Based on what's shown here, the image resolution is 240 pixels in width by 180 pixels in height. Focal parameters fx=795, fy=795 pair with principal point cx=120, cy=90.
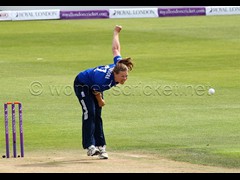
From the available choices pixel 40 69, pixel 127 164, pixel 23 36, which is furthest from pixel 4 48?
pixel 127 164

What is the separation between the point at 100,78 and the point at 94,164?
1375 mm

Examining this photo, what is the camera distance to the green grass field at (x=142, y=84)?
1510 cm

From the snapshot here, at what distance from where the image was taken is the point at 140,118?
17797 mm

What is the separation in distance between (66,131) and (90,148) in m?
3.26

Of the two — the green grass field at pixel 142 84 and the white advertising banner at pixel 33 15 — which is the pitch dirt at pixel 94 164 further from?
the white advertising banner at pixel 33 15

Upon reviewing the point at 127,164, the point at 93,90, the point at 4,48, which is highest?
the point at 4,48

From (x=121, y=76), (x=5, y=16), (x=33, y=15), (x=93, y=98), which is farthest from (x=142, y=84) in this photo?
(x=5, y=16)

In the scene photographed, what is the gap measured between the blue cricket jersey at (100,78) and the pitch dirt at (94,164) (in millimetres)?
1208

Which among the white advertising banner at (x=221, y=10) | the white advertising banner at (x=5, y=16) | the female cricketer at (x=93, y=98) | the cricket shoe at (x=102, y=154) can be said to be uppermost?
the white advertising banner at (x=221, y=10)

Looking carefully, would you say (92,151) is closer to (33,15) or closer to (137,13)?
(33,15)

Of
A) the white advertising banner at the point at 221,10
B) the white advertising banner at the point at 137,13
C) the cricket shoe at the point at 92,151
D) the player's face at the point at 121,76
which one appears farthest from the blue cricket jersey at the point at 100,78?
the white advertising banner at the point at 221,10

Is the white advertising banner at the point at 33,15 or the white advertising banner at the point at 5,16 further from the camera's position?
the white advertising banner at the point at 33,15

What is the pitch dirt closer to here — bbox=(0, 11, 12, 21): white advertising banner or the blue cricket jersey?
the blue cricket jersey

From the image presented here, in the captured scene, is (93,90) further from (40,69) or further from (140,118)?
(40,69)
